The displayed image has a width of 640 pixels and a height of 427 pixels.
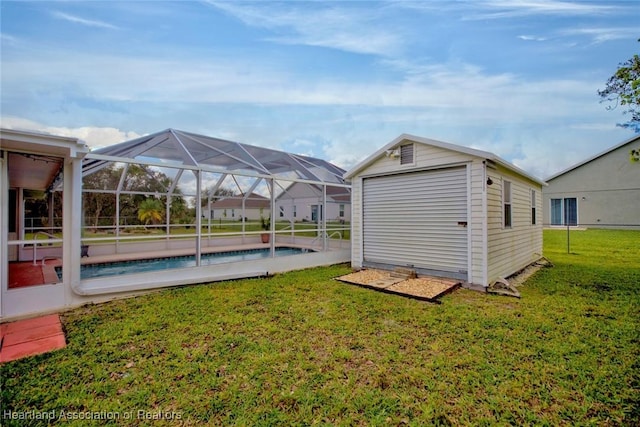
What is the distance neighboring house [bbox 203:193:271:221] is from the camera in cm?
1159

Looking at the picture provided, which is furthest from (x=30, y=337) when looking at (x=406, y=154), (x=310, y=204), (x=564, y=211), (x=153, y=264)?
(x=564, y=211)

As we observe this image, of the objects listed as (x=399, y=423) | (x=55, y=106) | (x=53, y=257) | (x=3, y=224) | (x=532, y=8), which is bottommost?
(x=399, y=423)

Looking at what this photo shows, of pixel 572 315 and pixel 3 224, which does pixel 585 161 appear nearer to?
pixel 572 315

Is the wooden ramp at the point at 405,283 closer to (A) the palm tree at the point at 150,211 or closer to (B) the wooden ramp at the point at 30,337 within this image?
(B) the wooden ramp at the point at 30,337

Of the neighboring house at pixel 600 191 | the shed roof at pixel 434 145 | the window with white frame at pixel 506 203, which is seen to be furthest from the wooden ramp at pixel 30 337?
the neighboring house at pixel 600 191

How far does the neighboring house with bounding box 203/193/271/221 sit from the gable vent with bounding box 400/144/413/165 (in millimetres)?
6024

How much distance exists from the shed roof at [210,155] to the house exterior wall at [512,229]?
4.79 m

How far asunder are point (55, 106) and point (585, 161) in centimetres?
2587

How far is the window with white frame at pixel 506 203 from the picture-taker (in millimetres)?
6766

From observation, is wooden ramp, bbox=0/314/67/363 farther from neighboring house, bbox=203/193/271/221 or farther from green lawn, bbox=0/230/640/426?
neighboring house, bbox=203/193/271/221

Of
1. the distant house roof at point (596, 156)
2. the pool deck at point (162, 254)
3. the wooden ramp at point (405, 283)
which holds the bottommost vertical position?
the wooden ramp at point (405, 283)

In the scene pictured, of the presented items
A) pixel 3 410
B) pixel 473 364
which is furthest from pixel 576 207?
pixel 3 410

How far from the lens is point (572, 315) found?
447cm

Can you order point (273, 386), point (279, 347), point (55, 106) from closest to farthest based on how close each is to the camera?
point (273, 386)
point (279, 347)
point (55, 106)
